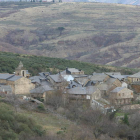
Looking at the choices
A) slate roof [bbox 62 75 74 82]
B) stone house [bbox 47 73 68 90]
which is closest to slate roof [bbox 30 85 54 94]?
stone house [bbox 47 73 68 90]

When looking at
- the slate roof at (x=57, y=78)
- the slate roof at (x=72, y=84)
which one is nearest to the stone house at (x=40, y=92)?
the slate roof at (x=72, y=84)

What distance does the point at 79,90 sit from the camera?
44688 mm

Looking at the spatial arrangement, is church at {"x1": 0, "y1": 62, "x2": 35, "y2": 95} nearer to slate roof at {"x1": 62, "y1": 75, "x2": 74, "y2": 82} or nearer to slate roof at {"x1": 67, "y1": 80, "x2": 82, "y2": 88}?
slate roof at {"x1": 67, "y1": 80, "x2": 82, "y2": 88}

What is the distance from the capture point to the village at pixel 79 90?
43.5m

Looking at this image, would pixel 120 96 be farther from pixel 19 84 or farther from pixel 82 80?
pixel 19 84

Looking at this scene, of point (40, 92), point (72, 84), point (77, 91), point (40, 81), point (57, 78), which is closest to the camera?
point (40, 92)

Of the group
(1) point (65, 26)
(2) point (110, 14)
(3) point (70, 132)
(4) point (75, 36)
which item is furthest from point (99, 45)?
(3) point (70, 132)

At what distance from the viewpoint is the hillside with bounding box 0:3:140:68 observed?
141 meters

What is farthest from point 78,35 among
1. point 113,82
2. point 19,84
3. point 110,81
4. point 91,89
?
point 91,89

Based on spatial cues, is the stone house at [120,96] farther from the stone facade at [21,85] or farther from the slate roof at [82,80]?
the stone facade at [21,85]

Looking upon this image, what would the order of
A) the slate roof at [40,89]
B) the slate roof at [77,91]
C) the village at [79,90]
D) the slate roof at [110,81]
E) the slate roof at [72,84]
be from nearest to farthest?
the village at [79,90] < the slate roof at [77,91] < the slate roof at [40,89] < the slate roof at [72,84] < the slate roof at [110,81]

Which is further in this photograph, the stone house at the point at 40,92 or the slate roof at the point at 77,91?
the slate roof at the point at 77,91

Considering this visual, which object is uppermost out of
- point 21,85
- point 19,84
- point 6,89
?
point 19,84

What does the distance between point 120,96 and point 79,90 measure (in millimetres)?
4996
